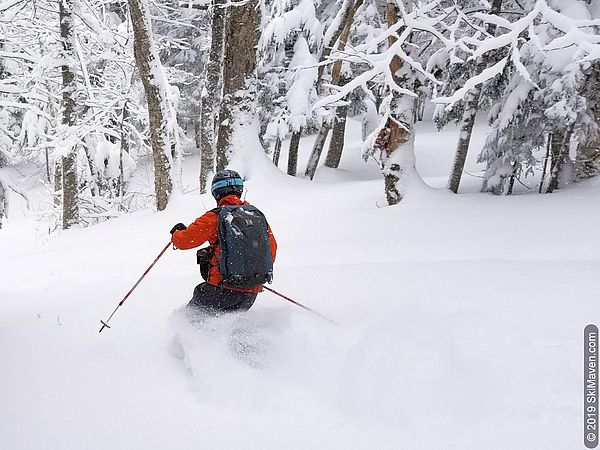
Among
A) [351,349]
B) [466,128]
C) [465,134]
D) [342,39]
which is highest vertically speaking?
[342,39]

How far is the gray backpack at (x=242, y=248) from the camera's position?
14.4 ft

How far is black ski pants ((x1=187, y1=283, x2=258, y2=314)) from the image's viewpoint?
15.2ft

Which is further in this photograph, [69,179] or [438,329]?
[69,179]

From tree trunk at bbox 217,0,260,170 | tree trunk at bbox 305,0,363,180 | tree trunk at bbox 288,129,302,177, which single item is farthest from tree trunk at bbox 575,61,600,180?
tree trunk at bbox 288,129,302,177

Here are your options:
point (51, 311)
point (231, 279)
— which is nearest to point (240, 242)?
point (231, 279)

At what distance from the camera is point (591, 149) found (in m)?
9.12

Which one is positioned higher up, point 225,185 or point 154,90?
point 225,185

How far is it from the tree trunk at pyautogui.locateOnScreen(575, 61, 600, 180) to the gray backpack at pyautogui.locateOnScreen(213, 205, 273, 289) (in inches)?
271

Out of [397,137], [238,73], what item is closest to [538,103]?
[397,137]

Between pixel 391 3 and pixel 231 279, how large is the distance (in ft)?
20.6

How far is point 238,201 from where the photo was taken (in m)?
4.78

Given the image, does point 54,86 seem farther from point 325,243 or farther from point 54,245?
point 325,243

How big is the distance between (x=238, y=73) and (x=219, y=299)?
626 centimetres

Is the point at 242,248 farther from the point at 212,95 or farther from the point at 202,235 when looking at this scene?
the point at 212,95
